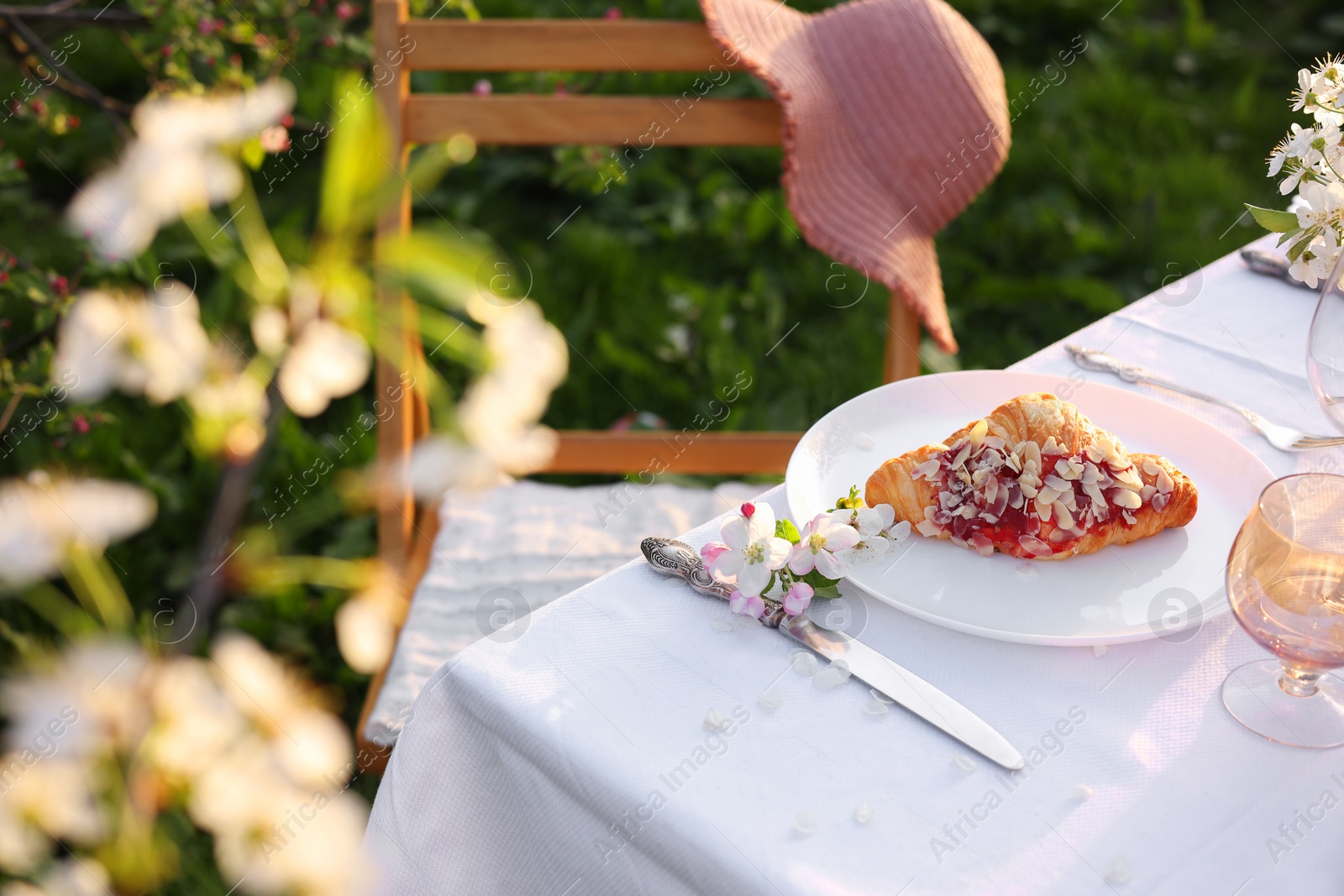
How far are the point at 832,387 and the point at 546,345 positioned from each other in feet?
4.50

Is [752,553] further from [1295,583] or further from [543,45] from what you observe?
[543,45]

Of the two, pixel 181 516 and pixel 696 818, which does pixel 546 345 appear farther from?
pixel 181 516

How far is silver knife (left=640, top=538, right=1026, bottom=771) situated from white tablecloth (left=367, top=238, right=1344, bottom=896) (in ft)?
0.04

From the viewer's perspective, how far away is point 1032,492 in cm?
96

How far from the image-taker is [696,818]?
0.78 meters

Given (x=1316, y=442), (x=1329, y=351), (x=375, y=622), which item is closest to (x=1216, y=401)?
(x=1316, y=442)

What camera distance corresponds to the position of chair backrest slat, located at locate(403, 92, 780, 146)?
1712 mm

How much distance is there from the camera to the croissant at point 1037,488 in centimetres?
96

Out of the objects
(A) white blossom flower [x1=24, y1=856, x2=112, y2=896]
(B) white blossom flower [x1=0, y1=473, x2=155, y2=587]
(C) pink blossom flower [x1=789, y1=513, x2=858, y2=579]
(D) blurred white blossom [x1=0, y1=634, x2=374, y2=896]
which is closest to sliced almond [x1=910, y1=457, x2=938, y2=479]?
(C) pink blossom flower [x1=789, y1=513, x2=858, y2=579]

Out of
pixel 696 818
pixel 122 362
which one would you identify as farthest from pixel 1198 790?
pixel 122 362

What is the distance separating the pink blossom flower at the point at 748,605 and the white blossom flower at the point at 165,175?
62 centimetres

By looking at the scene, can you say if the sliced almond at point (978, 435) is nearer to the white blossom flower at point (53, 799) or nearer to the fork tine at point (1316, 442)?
the fork tine at point (1316, 442)

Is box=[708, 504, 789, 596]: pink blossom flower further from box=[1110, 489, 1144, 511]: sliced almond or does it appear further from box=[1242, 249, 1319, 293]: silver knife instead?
box=[1242, 249, 1319, 293]: silver knife

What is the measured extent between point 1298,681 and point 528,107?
1299 millimetres
